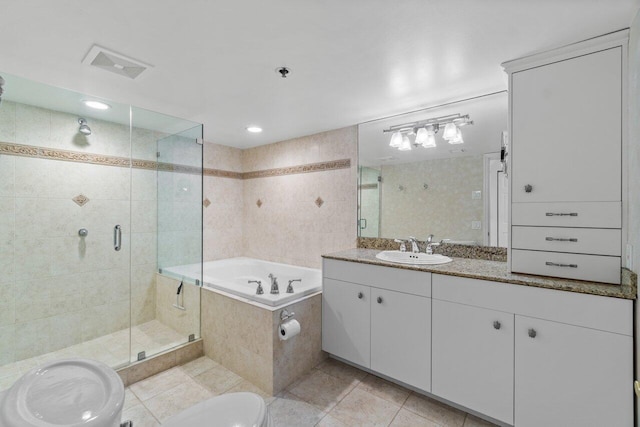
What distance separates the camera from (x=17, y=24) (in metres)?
1.41

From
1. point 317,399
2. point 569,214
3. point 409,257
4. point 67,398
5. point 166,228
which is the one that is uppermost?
point 569,214

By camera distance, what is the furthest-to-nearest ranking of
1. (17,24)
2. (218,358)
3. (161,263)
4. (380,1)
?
(161,263) < (218,358) < (17,24) < (380,1)

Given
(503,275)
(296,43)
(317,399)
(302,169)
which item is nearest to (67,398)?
(317,399)

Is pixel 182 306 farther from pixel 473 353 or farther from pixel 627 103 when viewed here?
pixel 627 103

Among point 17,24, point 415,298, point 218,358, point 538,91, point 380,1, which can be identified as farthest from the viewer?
point 218,358

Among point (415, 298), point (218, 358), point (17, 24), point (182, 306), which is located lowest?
point (218, 358)

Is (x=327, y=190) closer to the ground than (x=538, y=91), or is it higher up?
closer to the ground

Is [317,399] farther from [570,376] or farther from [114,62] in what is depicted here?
[114,62]

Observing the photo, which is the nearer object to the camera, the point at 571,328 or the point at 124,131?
the point at 571,328

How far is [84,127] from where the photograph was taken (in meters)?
2.62

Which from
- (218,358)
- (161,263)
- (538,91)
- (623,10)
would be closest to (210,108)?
(161,263)

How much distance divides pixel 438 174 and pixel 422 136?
367 mm

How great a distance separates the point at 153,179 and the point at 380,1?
8.61 feet

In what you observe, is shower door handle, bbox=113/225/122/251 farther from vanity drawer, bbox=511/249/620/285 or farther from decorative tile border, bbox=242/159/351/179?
vanity drawer, bbox=511/249/620/285
